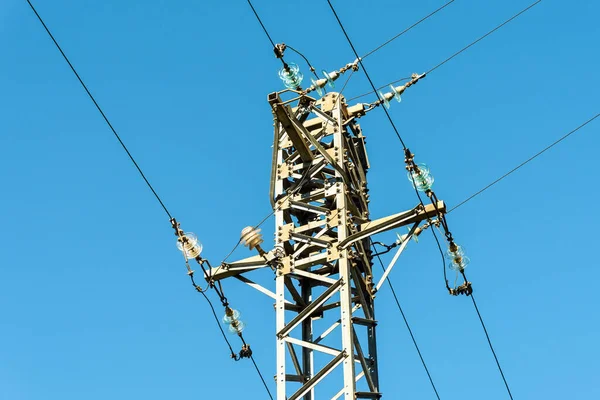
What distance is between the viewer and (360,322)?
13.4 metres

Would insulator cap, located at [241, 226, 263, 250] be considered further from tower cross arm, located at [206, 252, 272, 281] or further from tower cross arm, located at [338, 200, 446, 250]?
tower cross arm, located at [338, 200, 446, 250]

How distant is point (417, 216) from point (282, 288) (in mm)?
2105

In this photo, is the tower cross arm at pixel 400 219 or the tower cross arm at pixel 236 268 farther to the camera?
the tower cross arm at pixel 236 268

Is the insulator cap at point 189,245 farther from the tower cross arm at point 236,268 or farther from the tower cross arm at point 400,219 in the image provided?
the tower cross arm at point 400,219

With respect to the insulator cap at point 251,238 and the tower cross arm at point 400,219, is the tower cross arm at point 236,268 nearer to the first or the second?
the insulator cap at point 251,238

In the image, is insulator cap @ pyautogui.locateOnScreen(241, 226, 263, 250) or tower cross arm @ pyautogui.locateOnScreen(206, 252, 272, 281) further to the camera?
tower cross arm @ pyautogui.locateOnScreen(206, 252, 272, 281)

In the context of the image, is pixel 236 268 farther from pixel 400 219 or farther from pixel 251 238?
pixel 400 219

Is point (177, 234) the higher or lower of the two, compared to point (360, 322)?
higher

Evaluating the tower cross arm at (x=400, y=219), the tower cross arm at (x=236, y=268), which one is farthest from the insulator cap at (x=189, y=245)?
the tower cross arm at (x=400, y=219)

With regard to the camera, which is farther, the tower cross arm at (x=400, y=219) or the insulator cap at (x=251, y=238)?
the insulator cap at (x=251, y=238)

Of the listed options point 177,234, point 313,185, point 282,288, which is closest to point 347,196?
point 313,185

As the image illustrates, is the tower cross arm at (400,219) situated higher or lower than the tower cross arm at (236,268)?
lower

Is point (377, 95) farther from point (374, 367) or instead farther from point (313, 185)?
point (374, 367)

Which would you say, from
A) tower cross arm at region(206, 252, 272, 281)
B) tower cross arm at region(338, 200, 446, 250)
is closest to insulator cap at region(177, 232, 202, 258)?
tower cross arm at region(206, 252, 272, 281)
